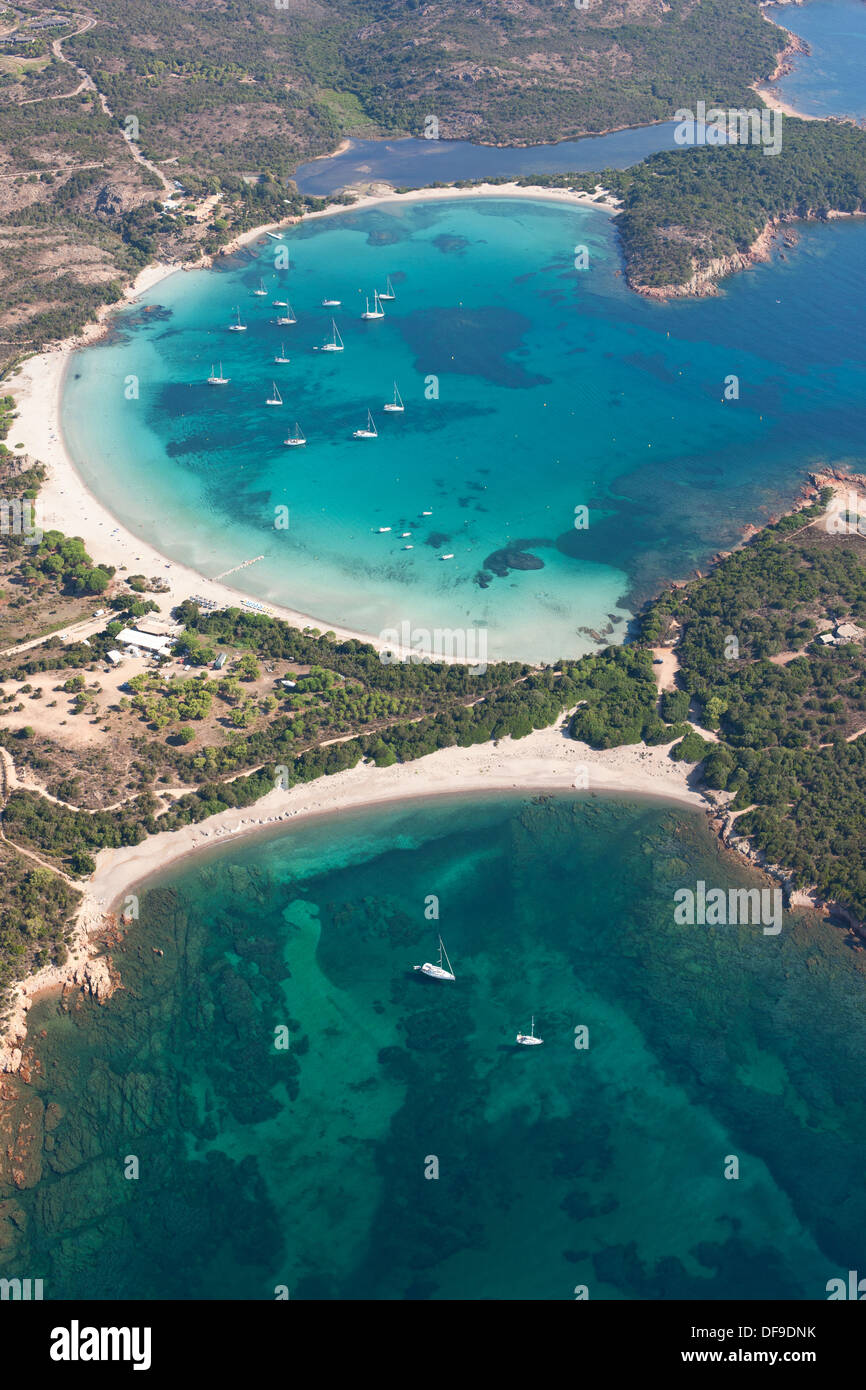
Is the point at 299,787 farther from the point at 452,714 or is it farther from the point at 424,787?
the point at 452,714

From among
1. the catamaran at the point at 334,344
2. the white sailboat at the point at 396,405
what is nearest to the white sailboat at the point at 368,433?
the white sailboat at the point at 396,405

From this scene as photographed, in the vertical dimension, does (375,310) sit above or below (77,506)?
above

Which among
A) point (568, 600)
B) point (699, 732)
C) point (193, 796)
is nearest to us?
point (193, 796)

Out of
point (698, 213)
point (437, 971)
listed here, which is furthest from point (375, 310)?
point (437, 971)

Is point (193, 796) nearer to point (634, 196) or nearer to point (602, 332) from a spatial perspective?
point (602, 332)

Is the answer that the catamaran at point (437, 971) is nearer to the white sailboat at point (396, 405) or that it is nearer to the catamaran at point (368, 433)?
the catamaran at point (368, 433)

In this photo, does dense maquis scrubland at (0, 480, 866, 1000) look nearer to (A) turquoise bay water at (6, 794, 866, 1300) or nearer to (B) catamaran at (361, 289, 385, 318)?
(A) turquoise bay water at (6, 794, 866, 1300)

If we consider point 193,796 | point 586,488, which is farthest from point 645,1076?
point 586,488
